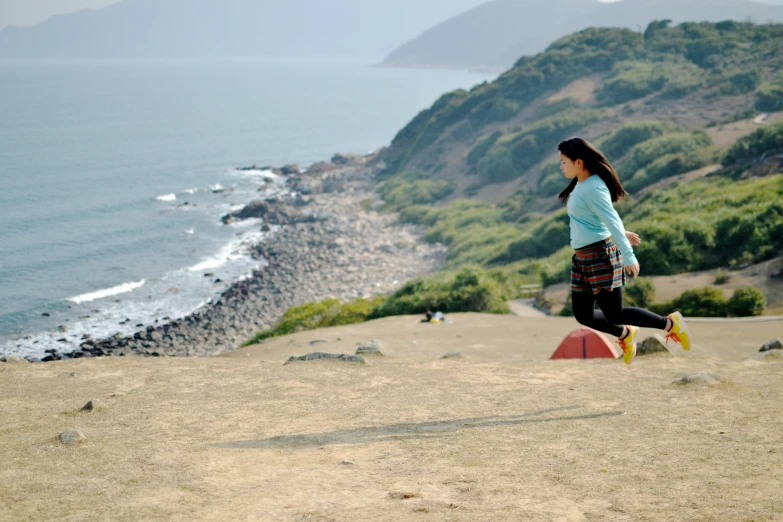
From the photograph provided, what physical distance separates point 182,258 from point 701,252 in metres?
26.9

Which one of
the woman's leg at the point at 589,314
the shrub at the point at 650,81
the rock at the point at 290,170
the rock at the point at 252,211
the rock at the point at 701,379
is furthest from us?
the rock at the point at 290,170

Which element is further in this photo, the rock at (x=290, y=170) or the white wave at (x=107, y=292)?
the rock at (x=290, y=170)

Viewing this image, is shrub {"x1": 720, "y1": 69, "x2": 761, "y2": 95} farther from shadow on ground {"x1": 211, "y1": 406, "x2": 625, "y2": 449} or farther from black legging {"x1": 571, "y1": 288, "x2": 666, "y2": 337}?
shadow on ground {"x1": 211, "y1": 406, "x2": 625, "y2": 449}

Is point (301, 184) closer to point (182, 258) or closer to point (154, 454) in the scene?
point (182, 258)

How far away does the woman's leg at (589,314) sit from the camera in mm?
5969

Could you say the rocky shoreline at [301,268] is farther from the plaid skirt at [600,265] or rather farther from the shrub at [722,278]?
the plaid skirt at [600,265]

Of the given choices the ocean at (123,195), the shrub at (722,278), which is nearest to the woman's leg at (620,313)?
the shrub at (722,278)

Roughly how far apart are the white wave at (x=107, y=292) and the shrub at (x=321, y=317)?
1134 centimetres

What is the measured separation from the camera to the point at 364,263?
38.5 m

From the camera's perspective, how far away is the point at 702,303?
54.5 ft

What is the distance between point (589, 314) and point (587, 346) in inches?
165

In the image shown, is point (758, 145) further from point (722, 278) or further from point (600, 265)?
point (600, 265)

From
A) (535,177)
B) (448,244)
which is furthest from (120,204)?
(535,177)

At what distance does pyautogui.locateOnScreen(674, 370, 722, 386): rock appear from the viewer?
680 centimetres
